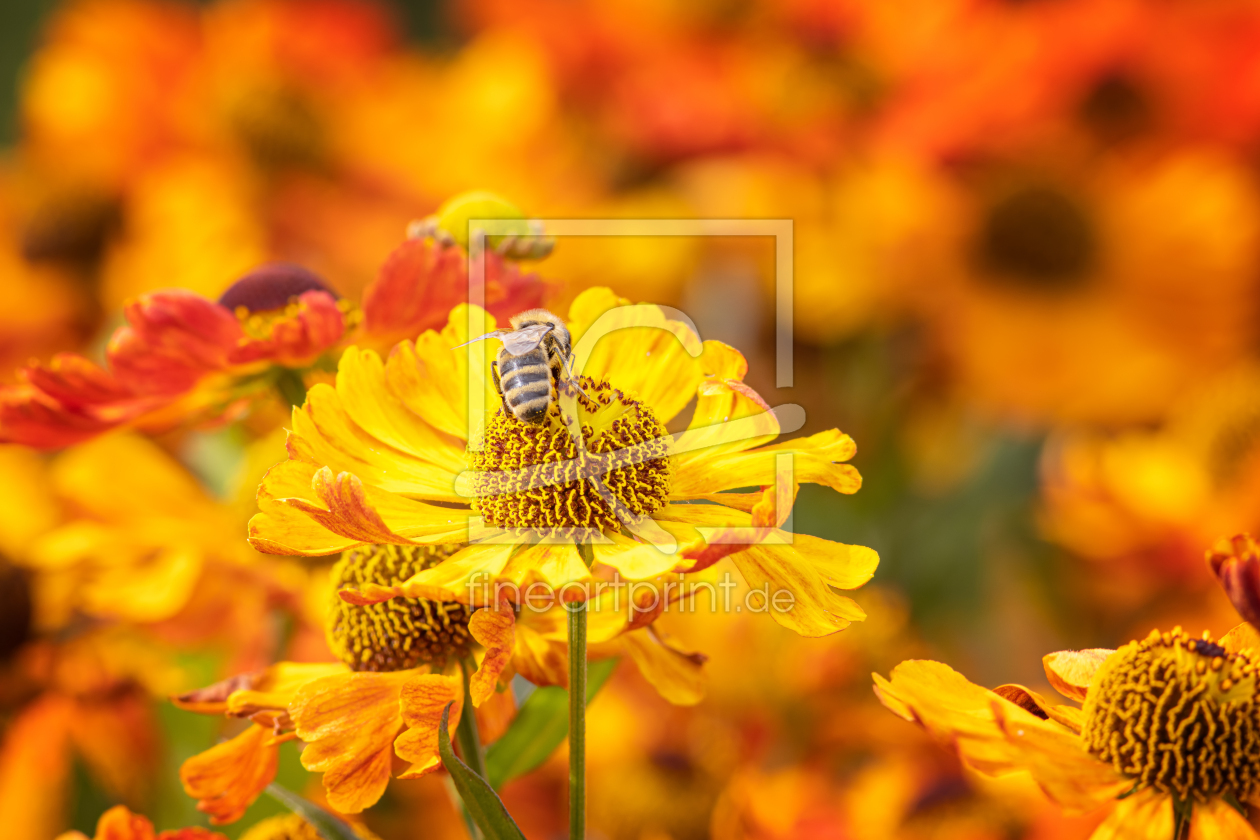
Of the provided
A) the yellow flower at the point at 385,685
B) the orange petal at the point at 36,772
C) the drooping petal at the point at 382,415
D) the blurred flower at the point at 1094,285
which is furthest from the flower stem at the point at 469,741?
the blurred flower at the point at 1094,285

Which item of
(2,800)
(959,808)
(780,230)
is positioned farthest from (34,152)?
(959,808)

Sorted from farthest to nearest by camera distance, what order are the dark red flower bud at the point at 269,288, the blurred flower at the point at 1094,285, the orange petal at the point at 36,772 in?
the blurred flower at the point at 1094,285, the orange petal at the point at 36,772, the dark red flower bud at the point at 269,288

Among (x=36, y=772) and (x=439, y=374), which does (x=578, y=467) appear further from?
(x=36, y=772)

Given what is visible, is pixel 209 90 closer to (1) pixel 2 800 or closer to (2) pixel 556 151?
(2) pixel 556 151

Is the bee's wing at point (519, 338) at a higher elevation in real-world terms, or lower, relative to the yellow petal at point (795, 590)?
higher

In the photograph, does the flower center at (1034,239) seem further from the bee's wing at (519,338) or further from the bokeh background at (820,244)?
the bee's wing at (519,338)

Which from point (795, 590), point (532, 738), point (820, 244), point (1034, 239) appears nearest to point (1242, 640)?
point (795, 590)
